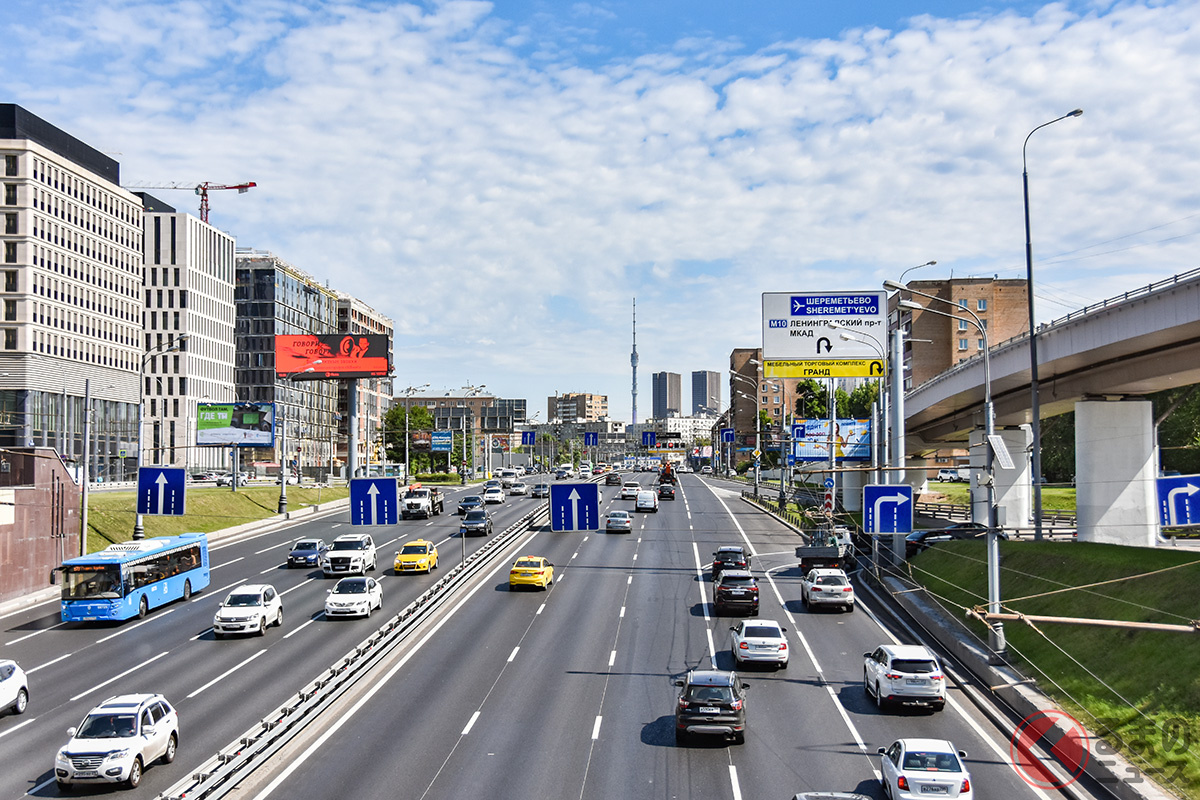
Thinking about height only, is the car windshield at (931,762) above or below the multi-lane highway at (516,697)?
above

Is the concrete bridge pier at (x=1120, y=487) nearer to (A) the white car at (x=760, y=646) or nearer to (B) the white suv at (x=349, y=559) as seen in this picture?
(A) the white car at (x=760, y=646)

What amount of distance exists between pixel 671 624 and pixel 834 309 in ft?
52.2

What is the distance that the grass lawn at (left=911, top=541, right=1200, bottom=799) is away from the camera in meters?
21.5

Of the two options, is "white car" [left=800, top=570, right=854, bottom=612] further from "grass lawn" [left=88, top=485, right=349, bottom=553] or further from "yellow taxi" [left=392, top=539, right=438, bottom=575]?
"grass lawn" [left=88, top=485, right=349, bottom=553]

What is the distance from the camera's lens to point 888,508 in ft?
114

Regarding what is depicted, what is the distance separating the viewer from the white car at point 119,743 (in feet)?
63.0

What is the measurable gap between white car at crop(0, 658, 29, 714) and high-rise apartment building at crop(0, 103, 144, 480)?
67788 millimetres

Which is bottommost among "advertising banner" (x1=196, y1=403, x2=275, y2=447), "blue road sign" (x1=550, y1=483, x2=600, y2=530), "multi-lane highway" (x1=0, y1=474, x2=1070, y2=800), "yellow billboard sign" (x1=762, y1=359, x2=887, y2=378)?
"multi-lane highway" (x1=0, y1=474, x2=1070, y2=800)

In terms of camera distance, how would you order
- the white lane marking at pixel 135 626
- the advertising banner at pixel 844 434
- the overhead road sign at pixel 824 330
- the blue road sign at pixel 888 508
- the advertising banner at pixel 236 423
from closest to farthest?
the blue road sign at pixel 888 508 → the white lane marking at pixel 135 626 → the overhead road sign at pixel 824 330 → the advertising banner at pixel 844 434 → the advertising banner at pixel 236 423

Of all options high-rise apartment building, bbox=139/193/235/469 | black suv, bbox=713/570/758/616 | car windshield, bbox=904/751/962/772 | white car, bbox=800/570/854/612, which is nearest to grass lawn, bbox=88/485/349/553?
black suv, bbox=713/570/758/616

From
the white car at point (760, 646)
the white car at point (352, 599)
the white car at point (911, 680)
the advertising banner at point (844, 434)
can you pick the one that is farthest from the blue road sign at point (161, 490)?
the advertising banner at point (844, 434)

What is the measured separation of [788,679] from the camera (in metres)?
29.3

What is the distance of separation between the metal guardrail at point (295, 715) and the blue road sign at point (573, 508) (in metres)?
5.95

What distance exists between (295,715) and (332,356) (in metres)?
51.2
